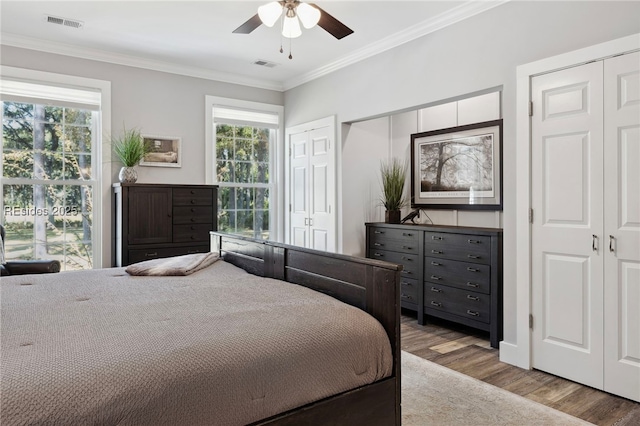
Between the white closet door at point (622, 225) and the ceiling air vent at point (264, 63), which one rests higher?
the ceiling air vent at point (264, 63)

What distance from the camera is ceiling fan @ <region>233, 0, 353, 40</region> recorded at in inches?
104

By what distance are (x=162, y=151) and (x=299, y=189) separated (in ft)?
5.55

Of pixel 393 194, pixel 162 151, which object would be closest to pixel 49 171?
pixel 162 151

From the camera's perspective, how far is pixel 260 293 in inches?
80.5

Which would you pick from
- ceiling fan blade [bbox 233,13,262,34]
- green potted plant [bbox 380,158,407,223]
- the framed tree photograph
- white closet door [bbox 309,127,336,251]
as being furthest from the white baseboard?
ceiling fan blade [bbox 233,13,262,34]

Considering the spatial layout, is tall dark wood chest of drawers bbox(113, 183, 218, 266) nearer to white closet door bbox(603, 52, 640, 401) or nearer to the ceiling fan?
the ceiling fan

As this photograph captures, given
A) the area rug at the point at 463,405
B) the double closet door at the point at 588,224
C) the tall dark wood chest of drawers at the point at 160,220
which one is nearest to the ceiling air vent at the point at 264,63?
the tall dark wood chest of drawers at the point at 160,220

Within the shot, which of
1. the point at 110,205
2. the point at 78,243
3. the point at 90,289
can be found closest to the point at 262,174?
the point at 110,205

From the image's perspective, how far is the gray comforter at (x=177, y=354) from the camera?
3.69 feet

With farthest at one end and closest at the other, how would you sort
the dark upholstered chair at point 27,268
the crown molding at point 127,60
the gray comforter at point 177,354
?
the crown molding at point 127,60
the dark upholstered chair at point 27,268
the gray comforter at point 177,354

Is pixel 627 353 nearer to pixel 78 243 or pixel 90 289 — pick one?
pixel 90 289

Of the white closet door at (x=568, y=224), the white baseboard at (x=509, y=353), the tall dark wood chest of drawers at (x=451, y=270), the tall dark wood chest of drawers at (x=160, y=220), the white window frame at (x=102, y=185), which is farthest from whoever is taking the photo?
the white window frame at (x=102, y=185)

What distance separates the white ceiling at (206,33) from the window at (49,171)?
0.50 m

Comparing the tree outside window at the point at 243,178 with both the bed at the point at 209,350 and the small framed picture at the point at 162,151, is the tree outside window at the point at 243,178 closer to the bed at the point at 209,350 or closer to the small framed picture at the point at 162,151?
the small framed picture at the point at 162,151
